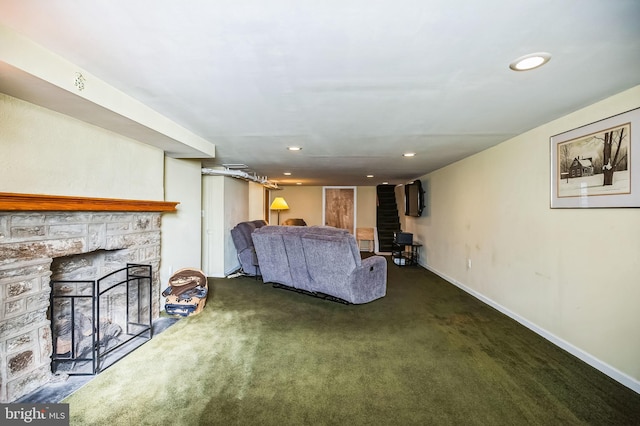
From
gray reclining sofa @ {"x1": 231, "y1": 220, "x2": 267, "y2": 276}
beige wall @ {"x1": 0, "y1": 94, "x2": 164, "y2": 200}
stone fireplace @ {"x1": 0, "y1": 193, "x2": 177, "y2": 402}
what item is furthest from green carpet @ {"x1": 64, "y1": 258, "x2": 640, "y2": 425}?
gray reclining sofa @ {"x1": 231, "y1": 220, "x2": 267, "y2": 276}

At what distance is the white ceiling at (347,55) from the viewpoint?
1.10 meters

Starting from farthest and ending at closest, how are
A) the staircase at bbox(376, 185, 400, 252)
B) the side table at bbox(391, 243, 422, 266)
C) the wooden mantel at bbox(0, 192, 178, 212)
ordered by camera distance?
the staircase at bbox(376, 185, 400, 252) → the side table at bbox(391, 243, 422, 266) → the wooden mantel at bbox(0, 192, 178, 212)

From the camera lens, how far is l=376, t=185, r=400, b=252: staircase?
8.32 m

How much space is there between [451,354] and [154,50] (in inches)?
120

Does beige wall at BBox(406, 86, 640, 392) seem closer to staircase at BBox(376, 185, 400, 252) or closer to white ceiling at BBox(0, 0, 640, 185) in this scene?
white ceiling at BBox(0, 0, 640, 185)

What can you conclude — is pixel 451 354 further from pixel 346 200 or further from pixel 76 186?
pixel 346 200

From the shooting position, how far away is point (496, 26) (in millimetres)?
1182

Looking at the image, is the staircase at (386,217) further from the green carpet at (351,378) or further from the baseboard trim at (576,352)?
the green carpet at (351,378)

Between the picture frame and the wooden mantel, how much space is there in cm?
400

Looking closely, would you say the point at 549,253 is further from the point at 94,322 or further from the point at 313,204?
the point at 313,204

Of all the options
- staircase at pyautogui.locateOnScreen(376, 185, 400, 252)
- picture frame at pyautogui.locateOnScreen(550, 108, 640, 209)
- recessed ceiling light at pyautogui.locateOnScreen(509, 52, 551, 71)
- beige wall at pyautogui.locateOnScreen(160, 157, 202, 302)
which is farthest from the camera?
staircase at pyautogui.locateOnScreen(376, 185, 400, 252)

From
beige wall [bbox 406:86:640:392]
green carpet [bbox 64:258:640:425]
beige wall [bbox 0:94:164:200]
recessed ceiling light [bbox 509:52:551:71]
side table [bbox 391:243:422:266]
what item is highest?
recessed ceiling light [bbox 509:52:551:71]

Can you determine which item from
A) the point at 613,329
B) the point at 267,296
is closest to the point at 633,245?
the point at 613,329

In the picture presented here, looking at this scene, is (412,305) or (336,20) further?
(412,305)
